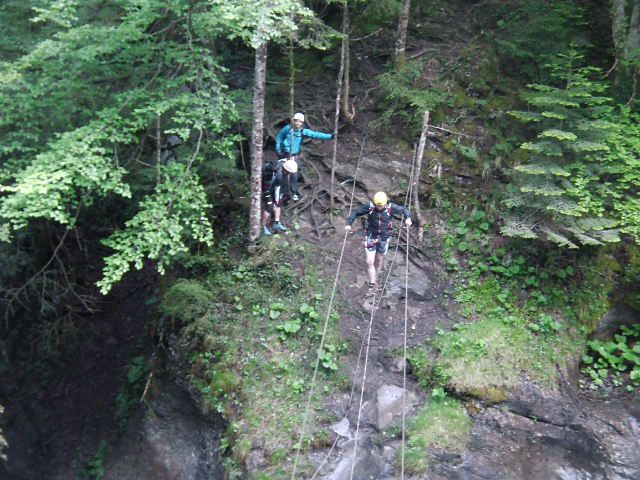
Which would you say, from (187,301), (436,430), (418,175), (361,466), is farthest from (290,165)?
(361,466)

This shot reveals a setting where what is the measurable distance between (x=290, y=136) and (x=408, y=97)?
2.94 m

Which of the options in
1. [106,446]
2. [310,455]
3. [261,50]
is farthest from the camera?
[106,446]

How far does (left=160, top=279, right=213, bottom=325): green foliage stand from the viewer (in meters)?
10.8

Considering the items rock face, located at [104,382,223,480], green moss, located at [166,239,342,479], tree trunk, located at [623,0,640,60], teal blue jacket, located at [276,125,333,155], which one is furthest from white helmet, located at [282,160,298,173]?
tree trunk, located at [623,0,640,60]

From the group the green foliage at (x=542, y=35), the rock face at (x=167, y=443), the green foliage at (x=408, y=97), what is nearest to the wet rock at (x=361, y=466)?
the rock face at (x=167, y=443)

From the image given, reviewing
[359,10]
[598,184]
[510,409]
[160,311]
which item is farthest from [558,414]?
[359,10]

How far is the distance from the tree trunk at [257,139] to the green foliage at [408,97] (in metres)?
3.22

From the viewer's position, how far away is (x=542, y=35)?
12.3 metres

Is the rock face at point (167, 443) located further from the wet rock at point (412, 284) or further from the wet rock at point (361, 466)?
the wet rock at point (412, 284)

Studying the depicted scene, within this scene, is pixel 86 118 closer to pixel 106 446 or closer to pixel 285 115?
pixel 285 115

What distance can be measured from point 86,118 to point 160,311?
4.01 m

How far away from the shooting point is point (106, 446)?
40.7 feet

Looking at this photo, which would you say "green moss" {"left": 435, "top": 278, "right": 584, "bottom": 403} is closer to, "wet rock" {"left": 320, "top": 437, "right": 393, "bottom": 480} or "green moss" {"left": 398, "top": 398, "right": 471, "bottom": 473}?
"green moss" {"left": 398, "top": 398, "right": 471, "bottom": 473}

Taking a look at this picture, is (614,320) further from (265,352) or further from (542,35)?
(265,352)
